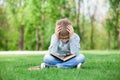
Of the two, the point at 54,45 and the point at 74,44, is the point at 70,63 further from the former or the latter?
the point at 54,45

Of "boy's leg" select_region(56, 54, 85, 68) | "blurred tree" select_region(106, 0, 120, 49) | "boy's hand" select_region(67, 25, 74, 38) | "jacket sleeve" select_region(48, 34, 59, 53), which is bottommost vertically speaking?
"blurred tree" select_region(106, 0, 120, 49)

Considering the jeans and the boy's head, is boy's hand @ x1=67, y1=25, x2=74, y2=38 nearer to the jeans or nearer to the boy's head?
the boy's head

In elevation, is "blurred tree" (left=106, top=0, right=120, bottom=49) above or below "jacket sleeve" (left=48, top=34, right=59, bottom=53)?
below

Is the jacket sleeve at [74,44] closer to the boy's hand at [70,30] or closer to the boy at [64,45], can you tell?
A: the boy at [64,45]

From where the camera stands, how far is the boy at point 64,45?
31.1 feet

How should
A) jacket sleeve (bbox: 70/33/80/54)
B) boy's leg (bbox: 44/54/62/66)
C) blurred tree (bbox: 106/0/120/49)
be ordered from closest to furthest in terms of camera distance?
jacket sleeve (bbox: 70/33/80/54) < boy's leg (bbox: 44/54/62/66) < blurred tree (bbox: 106/0/120/49)

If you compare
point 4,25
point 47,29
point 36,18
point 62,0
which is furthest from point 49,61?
point 4,25

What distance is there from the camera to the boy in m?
9.48

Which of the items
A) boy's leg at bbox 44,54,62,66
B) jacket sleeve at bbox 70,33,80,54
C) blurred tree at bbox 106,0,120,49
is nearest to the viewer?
jacket sleeve at bbox 70,33,80,54

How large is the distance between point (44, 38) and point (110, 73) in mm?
40511

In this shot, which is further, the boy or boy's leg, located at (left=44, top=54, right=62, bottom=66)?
boy's leg, located at (left=44, top=54, right=62, bottom=66)

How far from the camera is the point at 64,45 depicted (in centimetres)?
966

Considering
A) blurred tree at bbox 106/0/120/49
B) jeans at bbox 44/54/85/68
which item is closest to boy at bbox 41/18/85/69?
jeans at bbox 44/54/85/68

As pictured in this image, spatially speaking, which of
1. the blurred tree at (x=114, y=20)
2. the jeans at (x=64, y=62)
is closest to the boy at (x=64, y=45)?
the jeans at (x=64, y=62)
